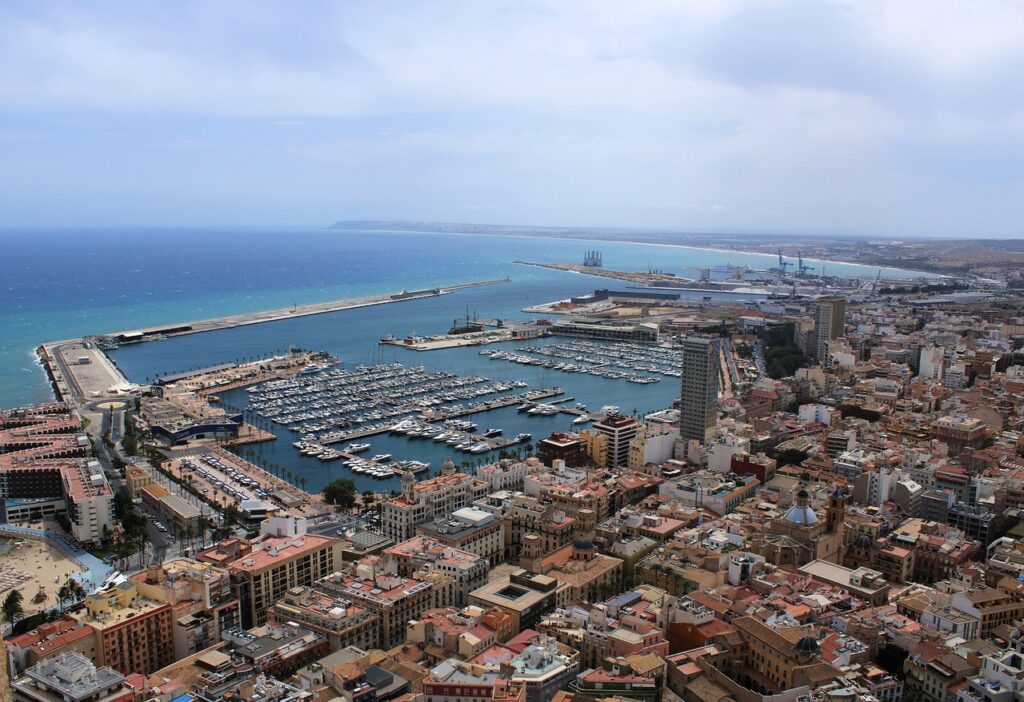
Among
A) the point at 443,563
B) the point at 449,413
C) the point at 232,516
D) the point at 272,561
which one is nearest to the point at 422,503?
the point at 443,563

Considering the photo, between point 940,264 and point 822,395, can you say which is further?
point 940,264

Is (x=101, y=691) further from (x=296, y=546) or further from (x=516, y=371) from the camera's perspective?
(x=516, y=371)

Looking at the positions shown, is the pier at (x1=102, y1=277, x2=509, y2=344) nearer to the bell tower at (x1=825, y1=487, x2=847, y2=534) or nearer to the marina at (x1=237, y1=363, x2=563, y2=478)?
the marina at (x1=237, y1=363, x2=563, y2=478)

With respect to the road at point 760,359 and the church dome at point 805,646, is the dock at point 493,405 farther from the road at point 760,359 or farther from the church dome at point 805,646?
the church dome at point 805,646

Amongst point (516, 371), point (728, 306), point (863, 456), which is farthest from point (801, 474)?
point (728, 306)

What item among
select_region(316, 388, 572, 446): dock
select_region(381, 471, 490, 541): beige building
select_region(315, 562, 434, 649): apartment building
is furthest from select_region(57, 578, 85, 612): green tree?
select_region(316, 388, 572, 446): dock
